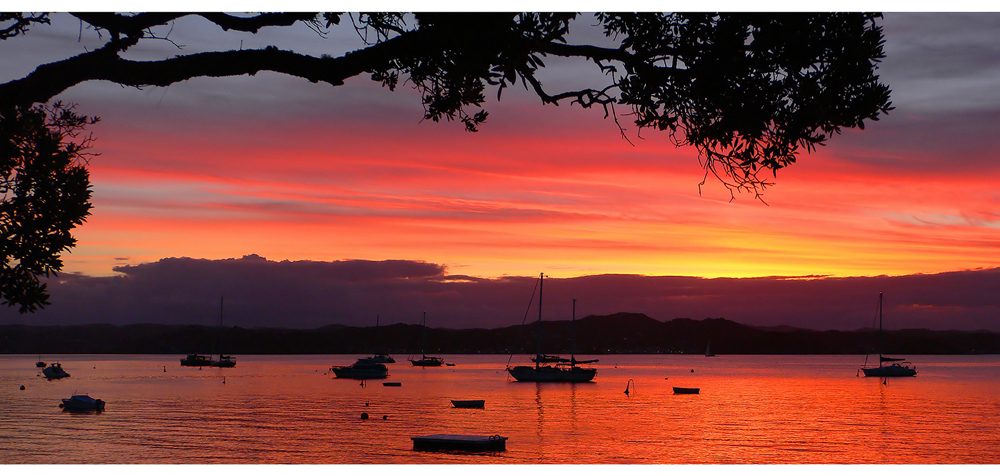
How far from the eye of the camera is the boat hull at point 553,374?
107 m

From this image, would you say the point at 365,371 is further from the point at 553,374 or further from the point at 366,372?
the point at 553,374

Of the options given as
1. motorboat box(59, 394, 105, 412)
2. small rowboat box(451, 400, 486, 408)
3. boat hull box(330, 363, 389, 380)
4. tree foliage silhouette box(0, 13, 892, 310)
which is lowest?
boat hull box(330, 363, 389, 380)

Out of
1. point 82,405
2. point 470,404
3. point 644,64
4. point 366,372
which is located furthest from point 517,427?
point 366,372

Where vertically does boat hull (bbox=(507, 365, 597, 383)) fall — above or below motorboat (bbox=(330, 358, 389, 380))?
above

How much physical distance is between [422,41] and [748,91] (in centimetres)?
346

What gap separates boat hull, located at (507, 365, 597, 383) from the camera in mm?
107062

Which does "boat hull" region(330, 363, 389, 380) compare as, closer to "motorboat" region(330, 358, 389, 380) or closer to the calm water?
"motorboat" region(330, 358, 389, 380)

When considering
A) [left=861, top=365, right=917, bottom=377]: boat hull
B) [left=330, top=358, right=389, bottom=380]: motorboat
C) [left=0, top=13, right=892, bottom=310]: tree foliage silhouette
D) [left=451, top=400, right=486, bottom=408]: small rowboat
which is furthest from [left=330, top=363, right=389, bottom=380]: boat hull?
[left=0, top=13, right=892, bottom=310]: tree foliage silhouette

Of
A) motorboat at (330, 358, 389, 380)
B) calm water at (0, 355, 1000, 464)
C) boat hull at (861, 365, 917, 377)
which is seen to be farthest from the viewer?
boat hull at (861, 365, 917, 377)

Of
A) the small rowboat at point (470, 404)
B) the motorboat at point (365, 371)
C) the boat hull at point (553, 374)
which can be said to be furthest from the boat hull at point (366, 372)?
the small rowboat at point (470, 404)

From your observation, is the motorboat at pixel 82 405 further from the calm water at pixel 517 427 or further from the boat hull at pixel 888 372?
the boat hull at pixel 888 372

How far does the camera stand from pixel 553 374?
108 m
